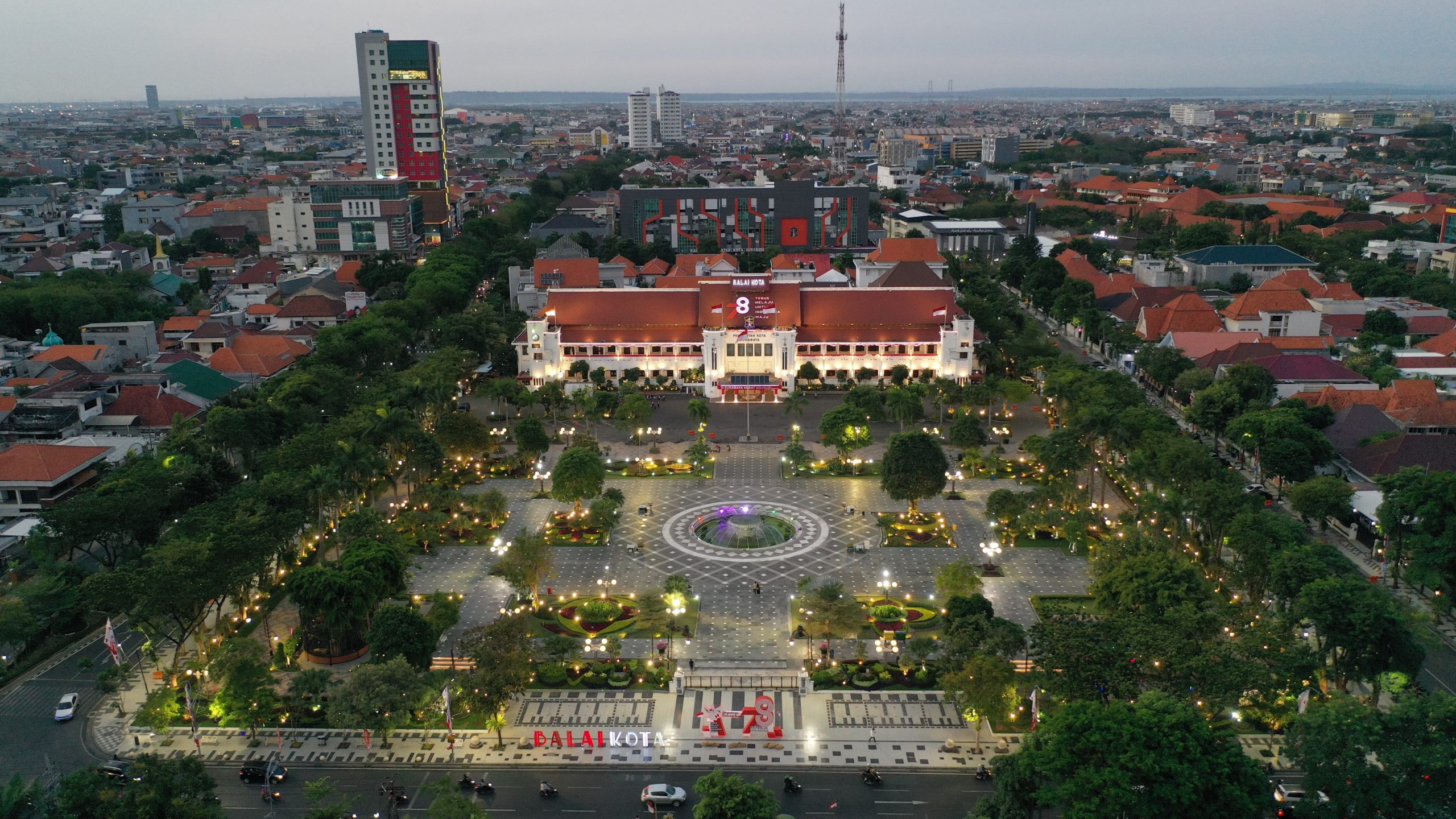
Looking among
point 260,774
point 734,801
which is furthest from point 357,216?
point 734,801

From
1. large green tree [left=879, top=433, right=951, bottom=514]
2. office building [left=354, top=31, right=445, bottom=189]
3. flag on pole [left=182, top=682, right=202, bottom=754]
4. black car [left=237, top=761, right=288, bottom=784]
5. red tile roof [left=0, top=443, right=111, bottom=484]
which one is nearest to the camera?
black car [left=237, top=761, right=288, bottom=784]

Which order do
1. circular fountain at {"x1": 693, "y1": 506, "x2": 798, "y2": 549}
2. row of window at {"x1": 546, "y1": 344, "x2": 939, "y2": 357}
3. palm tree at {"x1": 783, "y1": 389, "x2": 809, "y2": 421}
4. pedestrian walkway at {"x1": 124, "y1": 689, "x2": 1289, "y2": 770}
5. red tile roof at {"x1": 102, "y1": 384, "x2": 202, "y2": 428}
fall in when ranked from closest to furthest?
pedestrian walkway at {"x1": 124, "y1": 689, "x2": 1289, "y2": 770}
circular fountain at {"x1": 693, "y1": 506, "x2": 798, "y2": 549}
red tile roof at {"x1": 102, "y1": 384, "x2": 202, "y2": 428}
palm tree at {"x1": 783, "y1": 389, "x2": 809, "y2": 421}
row of window at {"x1": 546, "y1": 344, "x2": 939, "y2": 357}

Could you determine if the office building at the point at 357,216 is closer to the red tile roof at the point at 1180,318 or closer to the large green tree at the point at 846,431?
the large green tree at the point at 846,431

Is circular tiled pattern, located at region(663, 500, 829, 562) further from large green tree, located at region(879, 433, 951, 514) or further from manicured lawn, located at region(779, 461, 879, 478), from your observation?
manicured lawn, located at region(779, 461, 879, 478)

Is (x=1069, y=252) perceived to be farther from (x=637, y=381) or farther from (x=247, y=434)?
(x=247, y=434)

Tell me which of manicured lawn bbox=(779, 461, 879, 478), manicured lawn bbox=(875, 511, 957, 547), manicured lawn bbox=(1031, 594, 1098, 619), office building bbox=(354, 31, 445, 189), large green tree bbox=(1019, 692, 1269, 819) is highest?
office building bbox=(354, 31, 445, 189)

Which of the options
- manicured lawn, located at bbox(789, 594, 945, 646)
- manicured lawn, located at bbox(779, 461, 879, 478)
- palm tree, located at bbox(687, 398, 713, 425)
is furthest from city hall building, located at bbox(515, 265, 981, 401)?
manicured lawn, located at bbox(789, 594, 945, 646)

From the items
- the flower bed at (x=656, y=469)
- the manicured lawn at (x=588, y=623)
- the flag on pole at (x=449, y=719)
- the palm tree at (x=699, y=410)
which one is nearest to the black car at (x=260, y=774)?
the flag on pole at (x=449, y=719)

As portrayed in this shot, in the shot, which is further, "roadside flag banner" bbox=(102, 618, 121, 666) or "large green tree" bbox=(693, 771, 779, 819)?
"roadside flag banner" bbox=(102, 618, 121, 666)
